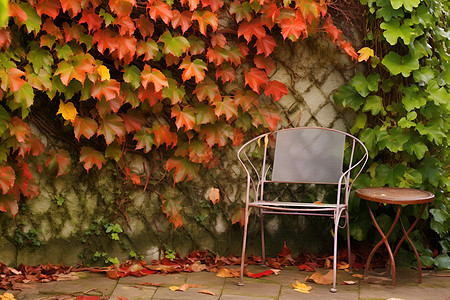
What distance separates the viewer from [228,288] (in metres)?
2.87

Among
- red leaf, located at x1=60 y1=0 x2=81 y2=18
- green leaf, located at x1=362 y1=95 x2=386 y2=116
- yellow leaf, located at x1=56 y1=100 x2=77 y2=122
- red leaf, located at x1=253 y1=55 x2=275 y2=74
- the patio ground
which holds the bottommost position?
the patio ground

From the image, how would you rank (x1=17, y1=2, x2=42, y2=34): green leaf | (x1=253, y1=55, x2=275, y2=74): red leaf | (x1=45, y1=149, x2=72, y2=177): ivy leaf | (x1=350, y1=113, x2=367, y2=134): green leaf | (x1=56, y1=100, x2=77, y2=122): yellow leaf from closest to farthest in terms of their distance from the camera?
(x1=17, y1=2, x2=42, y2=34): green leaf < (x1=56, y1=100, x2=77, y2=122): yellow leaf < (x1=45, y1=149, x2=72, y2=177): ivy leaf < (x1=253, y1=55, x2=275, y2=74): red leaf < (x1=350, y1=113, x2=367, y2=134): green leaf

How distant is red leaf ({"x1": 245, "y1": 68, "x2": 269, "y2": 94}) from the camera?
10.5ft

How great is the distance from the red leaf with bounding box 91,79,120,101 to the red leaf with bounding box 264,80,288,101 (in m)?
0.94

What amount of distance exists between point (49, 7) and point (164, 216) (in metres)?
1.41

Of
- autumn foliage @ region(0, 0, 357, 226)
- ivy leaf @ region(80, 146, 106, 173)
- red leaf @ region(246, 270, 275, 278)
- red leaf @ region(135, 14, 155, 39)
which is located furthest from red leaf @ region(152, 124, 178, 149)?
red leaf @ region(246, 270, 275, 278)

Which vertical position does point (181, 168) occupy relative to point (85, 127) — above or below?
below

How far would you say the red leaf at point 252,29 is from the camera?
10.2 feet

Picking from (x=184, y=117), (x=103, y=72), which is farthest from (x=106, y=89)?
(x=184, y=117)

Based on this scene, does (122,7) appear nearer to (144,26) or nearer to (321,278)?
(144,26)

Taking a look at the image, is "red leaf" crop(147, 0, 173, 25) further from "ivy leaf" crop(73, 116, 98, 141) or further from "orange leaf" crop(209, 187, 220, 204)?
"orange leaf" crop(209, 187, 220, 204)

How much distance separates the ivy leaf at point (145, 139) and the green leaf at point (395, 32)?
152cm

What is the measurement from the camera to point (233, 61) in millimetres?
3176

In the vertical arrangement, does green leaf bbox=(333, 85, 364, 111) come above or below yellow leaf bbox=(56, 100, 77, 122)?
Answer: above
